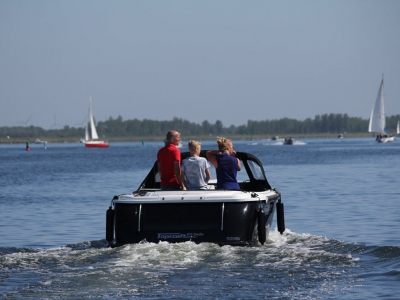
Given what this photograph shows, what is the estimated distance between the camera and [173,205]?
44.2 feet

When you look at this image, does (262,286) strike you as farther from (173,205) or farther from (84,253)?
(84,253)

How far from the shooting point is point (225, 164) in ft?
48.7

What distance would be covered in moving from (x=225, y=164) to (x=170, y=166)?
1.01m

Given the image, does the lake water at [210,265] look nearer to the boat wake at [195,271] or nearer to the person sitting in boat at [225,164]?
the boat wake at [195,271]

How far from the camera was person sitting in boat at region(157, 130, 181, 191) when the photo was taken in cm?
1480

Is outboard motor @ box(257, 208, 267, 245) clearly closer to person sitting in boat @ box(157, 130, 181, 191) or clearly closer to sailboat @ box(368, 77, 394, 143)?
person sitting in boat @ box(157, 130, 181, 191)

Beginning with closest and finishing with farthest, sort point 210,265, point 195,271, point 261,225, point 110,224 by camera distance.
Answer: point 195,271
point 210,265
point 261,225
point 110,224

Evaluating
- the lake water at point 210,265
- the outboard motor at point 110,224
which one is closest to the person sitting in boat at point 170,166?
the outboard motor at point 110,224

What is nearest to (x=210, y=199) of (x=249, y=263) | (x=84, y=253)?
(x=249, y=263)

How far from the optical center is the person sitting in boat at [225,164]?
14.8 m

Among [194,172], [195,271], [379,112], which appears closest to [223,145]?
[194,172]

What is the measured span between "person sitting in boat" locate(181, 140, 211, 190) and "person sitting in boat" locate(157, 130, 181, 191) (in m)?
0.13

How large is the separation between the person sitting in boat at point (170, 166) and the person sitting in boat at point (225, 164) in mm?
633

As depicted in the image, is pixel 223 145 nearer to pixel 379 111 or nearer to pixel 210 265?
pixel 210 265
